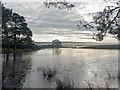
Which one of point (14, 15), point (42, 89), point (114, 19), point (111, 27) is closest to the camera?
point (114, 19)

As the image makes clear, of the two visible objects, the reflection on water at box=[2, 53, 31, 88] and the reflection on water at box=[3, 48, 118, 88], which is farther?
the reflection on water at box=[3, 48, 118, 88]

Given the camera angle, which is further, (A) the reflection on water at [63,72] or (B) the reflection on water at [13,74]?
(A) the reflection on water at [63,72]

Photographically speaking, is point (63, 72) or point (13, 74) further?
point (63, 72)

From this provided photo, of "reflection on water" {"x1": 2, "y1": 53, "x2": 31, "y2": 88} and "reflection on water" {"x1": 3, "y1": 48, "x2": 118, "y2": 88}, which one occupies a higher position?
"reflection on water" {"x1": 2, "y1": 53, "x2": 31, "y2": 88}

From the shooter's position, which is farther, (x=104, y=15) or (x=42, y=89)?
(x=42, y=89)

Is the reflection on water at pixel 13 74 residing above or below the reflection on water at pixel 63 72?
above

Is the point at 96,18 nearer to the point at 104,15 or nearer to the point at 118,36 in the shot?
the point at 104,15

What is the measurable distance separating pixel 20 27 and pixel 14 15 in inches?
189

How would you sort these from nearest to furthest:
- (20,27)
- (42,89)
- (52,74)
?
1. (42,89)
2. (52,74)
3. (20,27)

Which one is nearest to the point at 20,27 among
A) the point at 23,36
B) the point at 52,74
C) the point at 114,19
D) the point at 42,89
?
the point at 23,36

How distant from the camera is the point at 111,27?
20.9 feet

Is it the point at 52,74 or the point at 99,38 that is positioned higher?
the point at 99,38

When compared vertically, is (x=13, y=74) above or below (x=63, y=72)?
above

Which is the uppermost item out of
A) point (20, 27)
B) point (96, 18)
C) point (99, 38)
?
point (20, 27)
